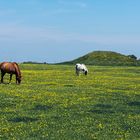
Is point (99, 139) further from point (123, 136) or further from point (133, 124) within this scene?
point (133, 124)

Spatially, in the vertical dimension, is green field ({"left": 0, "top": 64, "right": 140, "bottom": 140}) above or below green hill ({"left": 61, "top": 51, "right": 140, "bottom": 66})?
below

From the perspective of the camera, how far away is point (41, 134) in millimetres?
20562

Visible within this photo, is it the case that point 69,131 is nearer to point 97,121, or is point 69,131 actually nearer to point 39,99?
point 97,121

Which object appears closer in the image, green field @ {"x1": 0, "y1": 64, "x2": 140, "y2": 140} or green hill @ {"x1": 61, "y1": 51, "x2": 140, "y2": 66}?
green field @ {"x1": 0, "y1": 64, "x2": 140, "y2": 140}

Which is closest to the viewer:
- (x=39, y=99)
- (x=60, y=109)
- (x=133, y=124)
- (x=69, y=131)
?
(x=69, y=131)

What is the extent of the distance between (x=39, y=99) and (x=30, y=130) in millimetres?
11110

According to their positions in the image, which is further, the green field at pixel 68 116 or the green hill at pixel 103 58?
the green hill at pixel 103 58

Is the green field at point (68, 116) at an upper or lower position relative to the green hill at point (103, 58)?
lower

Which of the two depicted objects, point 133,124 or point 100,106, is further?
point 100,106

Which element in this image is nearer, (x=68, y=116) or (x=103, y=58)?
(x=68, y=116)

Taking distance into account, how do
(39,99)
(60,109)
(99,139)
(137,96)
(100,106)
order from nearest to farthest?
1. (99,139)
2. (60,109)
3. (100,106)
4. (39,99)
5. (137,96)

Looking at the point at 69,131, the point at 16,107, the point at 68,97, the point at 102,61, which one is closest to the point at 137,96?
the point at 68,97

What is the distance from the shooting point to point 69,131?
21.3 meters

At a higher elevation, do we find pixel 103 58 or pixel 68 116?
pixel 103 58
